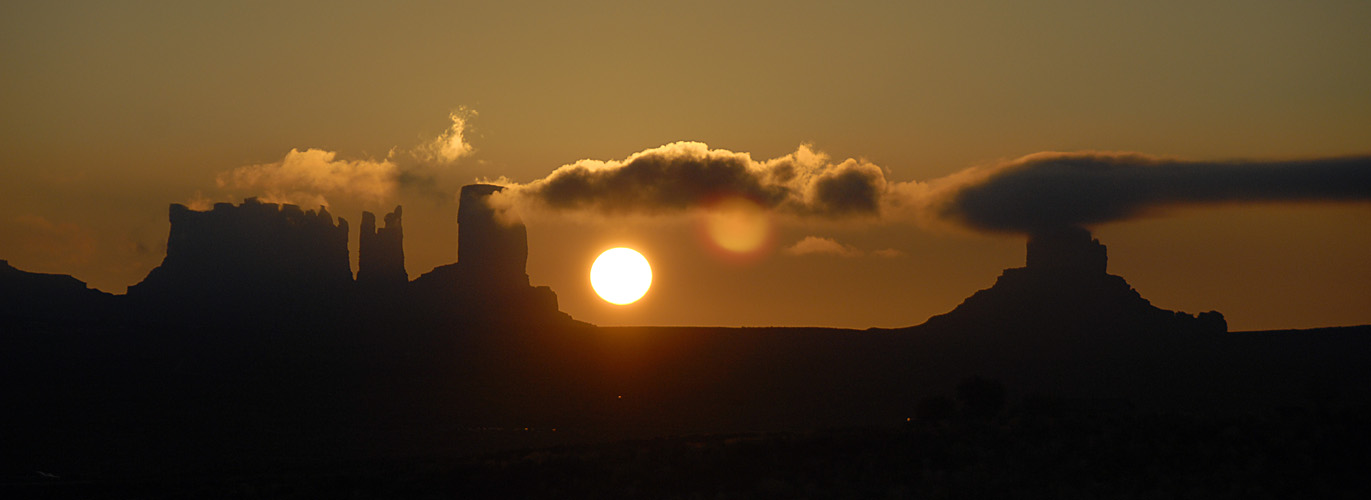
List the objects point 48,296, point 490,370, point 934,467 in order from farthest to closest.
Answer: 1. point 48,296
2. point 490,370
3. point 934,467

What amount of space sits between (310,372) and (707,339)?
4694 centimetres

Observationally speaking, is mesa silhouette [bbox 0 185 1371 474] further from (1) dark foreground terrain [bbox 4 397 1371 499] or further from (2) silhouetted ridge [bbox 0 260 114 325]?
(1) dark foreground terrain [bbox 4 397 1371 499]

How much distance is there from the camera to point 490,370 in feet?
506

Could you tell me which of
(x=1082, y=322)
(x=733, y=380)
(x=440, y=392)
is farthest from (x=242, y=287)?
(x=1082, y=322)

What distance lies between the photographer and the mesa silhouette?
117500mm

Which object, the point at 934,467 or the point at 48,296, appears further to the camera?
the point at 48,296

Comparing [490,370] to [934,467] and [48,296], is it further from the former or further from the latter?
[934,467]

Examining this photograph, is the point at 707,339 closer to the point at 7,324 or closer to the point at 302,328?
the point at 302,328

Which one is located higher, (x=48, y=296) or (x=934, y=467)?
(x=48, y=296)

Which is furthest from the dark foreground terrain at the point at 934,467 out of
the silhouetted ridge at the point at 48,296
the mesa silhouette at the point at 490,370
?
the silhouetted ridge at the point at 48,296

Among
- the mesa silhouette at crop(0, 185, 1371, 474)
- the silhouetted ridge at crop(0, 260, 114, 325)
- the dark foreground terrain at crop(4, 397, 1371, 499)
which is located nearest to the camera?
the dark foreground terrain at crop(4, 397, 1371, 499)

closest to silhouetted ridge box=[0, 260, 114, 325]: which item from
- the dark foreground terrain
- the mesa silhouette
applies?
the mesa silhouette

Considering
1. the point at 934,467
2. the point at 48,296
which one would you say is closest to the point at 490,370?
the point at 48,296

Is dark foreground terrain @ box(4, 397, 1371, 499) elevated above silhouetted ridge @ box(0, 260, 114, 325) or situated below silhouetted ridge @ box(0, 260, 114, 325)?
below
